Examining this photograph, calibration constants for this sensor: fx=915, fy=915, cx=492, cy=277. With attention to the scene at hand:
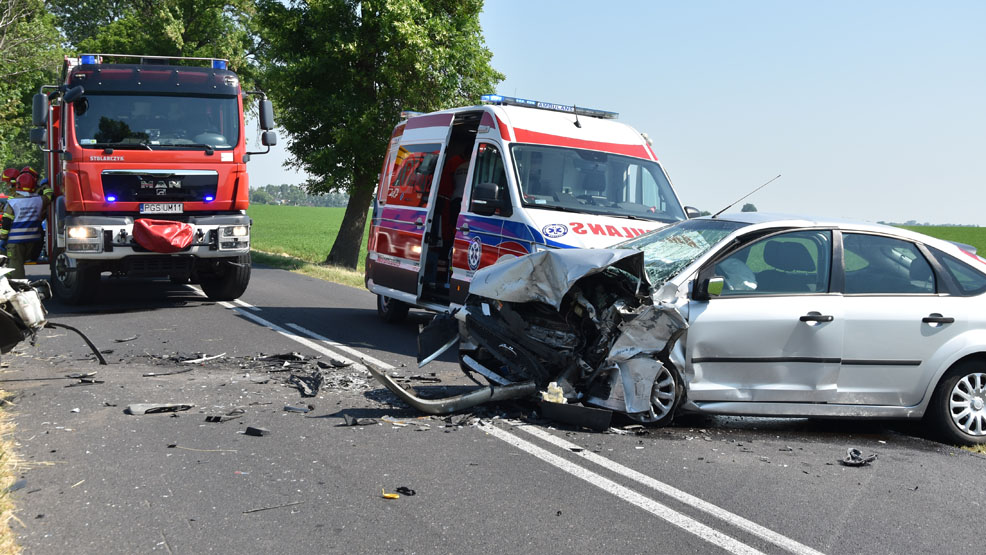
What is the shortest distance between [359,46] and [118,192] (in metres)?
11.7

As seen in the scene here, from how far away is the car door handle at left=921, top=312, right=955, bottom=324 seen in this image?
263 inches

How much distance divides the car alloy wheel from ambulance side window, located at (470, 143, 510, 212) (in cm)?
468

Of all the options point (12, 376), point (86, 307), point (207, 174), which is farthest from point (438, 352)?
point (86, 307)

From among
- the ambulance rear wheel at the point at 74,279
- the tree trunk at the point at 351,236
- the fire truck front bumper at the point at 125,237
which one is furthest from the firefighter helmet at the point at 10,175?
the tree trunk at the point at 351,236

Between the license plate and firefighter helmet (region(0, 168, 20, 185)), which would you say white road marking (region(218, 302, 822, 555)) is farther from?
firefighter helmet (region(0, 168, 20, 185))

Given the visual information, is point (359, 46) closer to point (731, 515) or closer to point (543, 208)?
point (543, 208)

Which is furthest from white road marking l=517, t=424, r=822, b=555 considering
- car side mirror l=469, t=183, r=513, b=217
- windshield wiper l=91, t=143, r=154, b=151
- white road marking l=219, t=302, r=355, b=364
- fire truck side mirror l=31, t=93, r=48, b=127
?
fire truck side mirror l=31, t=93, r=48, b=127

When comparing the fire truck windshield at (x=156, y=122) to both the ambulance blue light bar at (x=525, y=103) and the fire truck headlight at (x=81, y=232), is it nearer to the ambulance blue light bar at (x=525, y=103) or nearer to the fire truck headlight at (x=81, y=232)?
the fire truck headlight at (x=81, y=232)

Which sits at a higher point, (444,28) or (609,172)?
(444,28)

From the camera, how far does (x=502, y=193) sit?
9.72 meters

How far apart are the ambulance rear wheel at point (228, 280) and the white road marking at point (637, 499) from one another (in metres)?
8.20

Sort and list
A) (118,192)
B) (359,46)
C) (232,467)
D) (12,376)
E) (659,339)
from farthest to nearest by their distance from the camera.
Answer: (359,46), (118,192), (12,376), (659,339), (232,467)

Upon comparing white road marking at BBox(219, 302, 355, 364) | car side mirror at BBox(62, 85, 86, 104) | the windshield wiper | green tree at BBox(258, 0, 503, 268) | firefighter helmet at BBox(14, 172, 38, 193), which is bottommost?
white road marking at BBox(219, 302, 355, 364)

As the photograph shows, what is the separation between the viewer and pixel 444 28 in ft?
74.9
